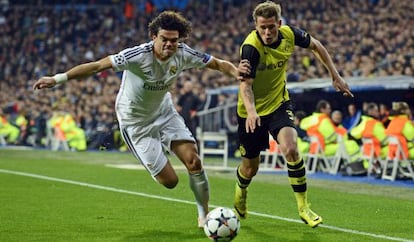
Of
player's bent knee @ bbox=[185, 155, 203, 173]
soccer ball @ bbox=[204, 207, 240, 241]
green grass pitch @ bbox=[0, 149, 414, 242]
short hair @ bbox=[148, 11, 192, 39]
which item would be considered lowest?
green grass pitch @ bbox=[0, 149, 414, 242]

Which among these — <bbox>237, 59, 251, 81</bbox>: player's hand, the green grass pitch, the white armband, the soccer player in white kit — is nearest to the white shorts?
the soccer player in white kit

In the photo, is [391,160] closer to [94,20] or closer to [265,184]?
[265,184]

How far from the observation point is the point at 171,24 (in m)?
9.56

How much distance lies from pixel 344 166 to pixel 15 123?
20933mm

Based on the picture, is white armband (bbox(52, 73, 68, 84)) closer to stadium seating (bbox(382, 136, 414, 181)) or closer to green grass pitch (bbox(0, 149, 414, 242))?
green grass pitch (bbox(0, 149, 414, 242))

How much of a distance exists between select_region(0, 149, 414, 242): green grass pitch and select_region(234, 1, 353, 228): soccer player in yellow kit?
1.93 feet

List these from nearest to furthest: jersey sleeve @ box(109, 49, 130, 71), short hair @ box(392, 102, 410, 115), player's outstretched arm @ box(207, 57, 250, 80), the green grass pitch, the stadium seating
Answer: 1. jersey sleeve @ box(109, 49, 130, 71)
2. the green grass pitch
3. player's outstretched arm @ box(207, 57, 250, 80)
4. the stadium seating
5. short hair @ box(392, 102, 410, 115)

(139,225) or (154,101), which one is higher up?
(154,101)

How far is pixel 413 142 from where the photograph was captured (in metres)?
17.9

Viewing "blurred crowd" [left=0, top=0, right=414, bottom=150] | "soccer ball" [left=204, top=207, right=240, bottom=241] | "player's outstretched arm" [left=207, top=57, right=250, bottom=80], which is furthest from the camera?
"blurred crowd" [left=0, top=0, right=414, bottom=150]

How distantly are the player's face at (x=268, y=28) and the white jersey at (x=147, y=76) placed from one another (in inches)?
24.4

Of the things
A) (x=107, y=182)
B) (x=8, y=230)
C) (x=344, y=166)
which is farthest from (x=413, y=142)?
(x=8, y=230)

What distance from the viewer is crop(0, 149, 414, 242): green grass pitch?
982cm

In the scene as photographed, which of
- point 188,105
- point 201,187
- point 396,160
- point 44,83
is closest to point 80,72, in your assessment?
point 44,83
